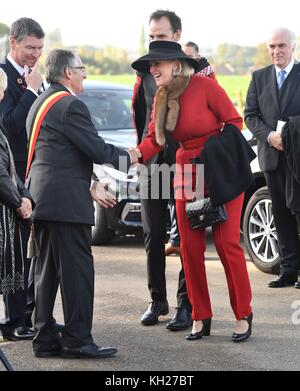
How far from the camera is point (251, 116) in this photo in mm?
9445

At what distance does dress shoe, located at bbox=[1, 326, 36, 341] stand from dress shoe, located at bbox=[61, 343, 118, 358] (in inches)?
24.0

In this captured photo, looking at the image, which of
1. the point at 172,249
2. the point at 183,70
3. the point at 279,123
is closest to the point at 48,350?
the point at 183,70

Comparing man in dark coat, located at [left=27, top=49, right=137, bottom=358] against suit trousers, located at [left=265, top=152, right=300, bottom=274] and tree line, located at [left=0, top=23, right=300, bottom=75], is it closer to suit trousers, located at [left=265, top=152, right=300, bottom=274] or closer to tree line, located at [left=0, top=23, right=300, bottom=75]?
suit trousers, located at [left=265, top=152, right=300, bottom=274]

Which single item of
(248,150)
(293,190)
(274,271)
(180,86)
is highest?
(180,86)

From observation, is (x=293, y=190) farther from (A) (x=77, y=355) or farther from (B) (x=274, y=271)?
(A) (x=77, y=355)

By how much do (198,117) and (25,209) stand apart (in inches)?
55.4

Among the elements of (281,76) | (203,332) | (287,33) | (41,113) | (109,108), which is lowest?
(203,332)

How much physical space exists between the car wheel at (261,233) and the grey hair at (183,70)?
117 inches

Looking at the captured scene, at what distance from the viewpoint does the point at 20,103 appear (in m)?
7.28

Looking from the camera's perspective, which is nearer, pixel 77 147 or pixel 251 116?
pixel 77 147

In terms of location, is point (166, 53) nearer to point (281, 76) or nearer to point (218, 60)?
point (281, 76)

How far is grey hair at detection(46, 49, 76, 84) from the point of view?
673 cm

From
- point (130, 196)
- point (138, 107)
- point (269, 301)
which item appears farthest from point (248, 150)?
point (130, 196)
